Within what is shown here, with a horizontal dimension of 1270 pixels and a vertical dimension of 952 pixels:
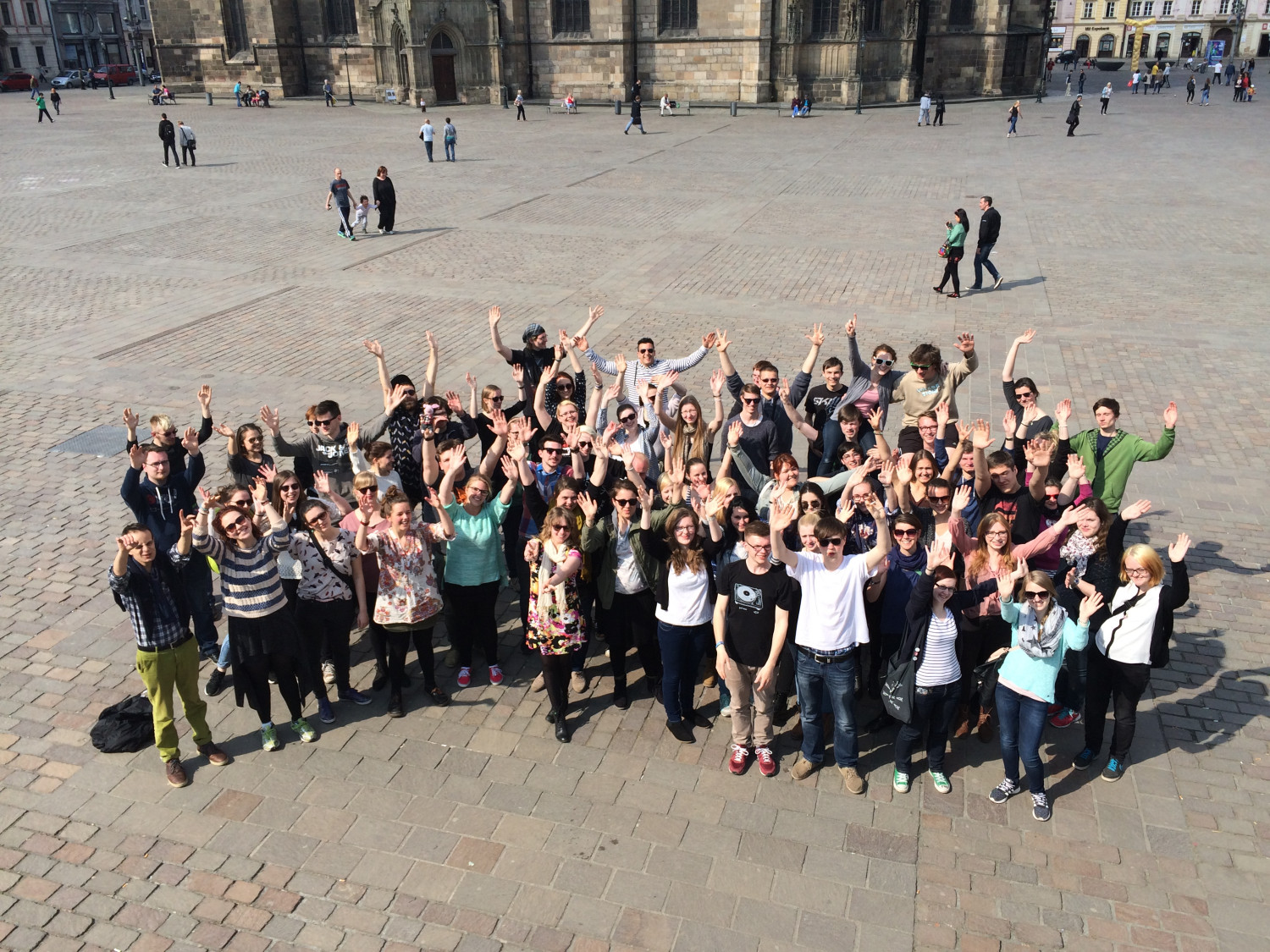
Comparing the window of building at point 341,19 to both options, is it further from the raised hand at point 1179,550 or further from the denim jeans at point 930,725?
the raised hand at point 1179,550

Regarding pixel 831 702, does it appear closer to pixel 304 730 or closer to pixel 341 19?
pixel 304 730

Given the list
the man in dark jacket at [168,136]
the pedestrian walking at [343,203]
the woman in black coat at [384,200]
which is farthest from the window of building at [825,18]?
the pedestrian walking at [343,203]

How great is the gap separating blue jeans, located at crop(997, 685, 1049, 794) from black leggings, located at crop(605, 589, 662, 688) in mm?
2160

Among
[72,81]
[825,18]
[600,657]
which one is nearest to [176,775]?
[600,657]

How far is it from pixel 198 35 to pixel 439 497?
5877cm

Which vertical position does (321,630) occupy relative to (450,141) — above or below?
below

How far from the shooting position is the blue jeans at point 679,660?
6.09 metres

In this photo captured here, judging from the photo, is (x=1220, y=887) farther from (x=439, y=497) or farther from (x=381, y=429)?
(x=381, y=429)

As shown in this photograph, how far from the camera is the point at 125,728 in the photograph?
633 cm

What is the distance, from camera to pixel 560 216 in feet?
74.4

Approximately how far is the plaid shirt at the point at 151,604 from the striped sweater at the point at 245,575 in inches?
9.1

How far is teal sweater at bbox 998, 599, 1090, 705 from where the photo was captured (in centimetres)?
547

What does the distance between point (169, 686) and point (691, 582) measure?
10.4 feet

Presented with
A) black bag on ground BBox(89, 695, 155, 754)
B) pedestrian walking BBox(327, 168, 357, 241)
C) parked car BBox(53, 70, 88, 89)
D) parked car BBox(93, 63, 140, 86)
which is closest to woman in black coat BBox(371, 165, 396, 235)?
pedestrian walking BBox(327, 168, 357, 241)
